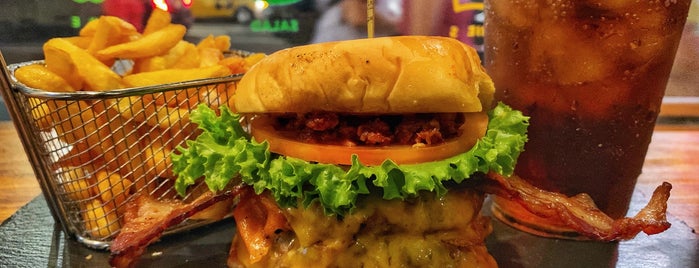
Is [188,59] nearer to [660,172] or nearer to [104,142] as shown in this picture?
[104,142]

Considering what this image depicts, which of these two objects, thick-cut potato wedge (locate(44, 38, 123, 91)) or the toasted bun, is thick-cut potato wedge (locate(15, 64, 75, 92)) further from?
the toasted bun

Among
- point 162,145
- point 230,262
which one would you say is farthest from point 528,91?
point 162,145

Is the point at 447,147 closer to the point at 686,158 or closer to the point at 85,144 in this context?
the point at 85,144

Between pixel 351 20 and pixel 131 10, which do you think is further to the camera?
pixel 351 20

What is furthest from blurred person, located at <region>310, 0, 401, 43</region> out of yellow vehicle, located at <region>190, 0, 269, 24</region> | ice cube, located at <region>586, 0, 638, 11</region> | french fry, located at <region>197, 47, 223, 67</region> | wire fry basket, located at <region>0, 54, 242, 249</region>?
ice cube, located at <region>586, 0, 638, 11</region>

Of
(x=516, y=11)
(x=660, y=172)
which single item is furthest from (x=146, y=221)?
(x=660, y=172)

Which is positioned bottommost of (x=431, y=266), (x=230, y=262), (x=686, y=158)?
(x=686, y=158)
